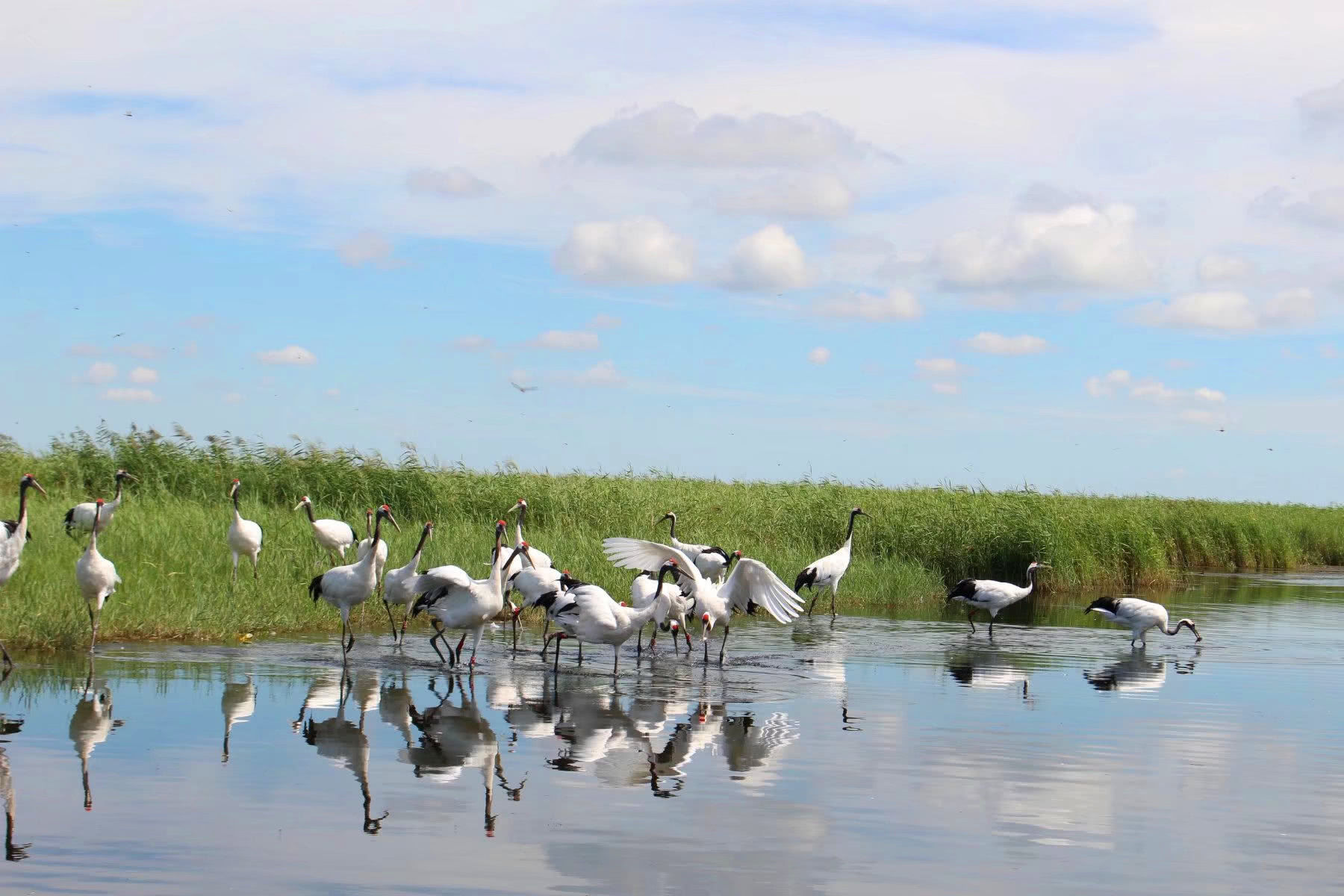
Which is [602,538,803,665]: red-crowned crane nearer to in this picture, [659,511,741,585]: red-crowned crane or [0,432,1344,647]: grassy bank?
[659,511,741,585]: red-crowned crane

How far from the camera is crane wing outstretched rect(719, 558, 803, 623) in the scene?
1673cm

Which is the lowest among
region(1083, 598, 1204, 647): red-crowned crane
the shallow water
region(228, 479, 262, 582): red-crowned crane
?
the shallow water

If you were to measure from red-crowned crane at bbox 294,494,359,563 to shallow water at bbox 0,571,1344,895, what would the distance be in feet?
Answer: 12.9

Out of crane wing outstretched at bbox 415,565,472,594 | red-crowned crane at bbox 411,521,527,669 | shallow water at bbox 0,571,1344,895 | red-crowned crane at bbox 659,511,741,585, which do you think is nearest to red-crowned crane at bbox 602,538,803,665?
shallow water at bbox 0,571,1344,895

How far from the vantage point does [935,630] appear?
21609 millimetres

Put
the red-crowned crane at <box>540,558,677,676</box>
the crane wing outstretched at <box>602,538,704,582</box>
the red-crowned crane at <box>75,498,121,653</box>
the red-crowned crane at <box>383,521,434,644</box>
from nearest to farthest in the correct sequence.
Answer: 1. the red-crowned crane at <box>75,498,121,653</box>
2. the red-crowned crane at <box>540,558,677,676</box>
3. the crane wing outstretched at <box>602,538,704,582</box>
4. the red-crowned crane at <box>383,521,434,644</box>

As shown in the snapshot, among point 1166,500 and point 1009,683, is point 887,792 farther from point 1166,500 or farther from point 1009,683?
point 1166,500

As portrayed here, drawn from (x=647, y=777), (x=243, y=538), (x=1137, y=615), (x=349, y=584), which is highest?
(x=243, y=538)

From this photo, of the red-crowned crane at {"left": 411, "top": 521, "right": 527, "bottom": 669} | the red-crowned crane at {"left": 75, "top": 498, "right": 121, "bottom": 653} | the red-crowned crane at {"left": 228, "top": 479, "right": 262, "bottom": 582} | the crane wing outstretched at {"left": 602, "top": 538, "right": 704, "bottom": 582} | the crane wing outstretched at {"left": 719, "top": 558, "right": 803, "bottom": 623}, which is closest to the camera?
the red-crowned crane at {"left": 75, "top": 498, "right": 121, "bottom": 653}

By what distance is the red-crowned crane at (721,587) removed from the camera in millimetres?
16094

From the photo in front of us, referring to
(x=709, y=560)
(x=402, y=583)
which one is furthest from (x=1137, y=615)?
(x=402, y=583)

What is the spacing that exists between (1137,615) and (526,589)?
8997 mm

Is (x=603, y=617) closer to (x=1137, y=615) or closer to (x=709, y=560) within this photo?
(x=709, y=560)

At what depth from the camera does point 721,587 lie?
679 inches
